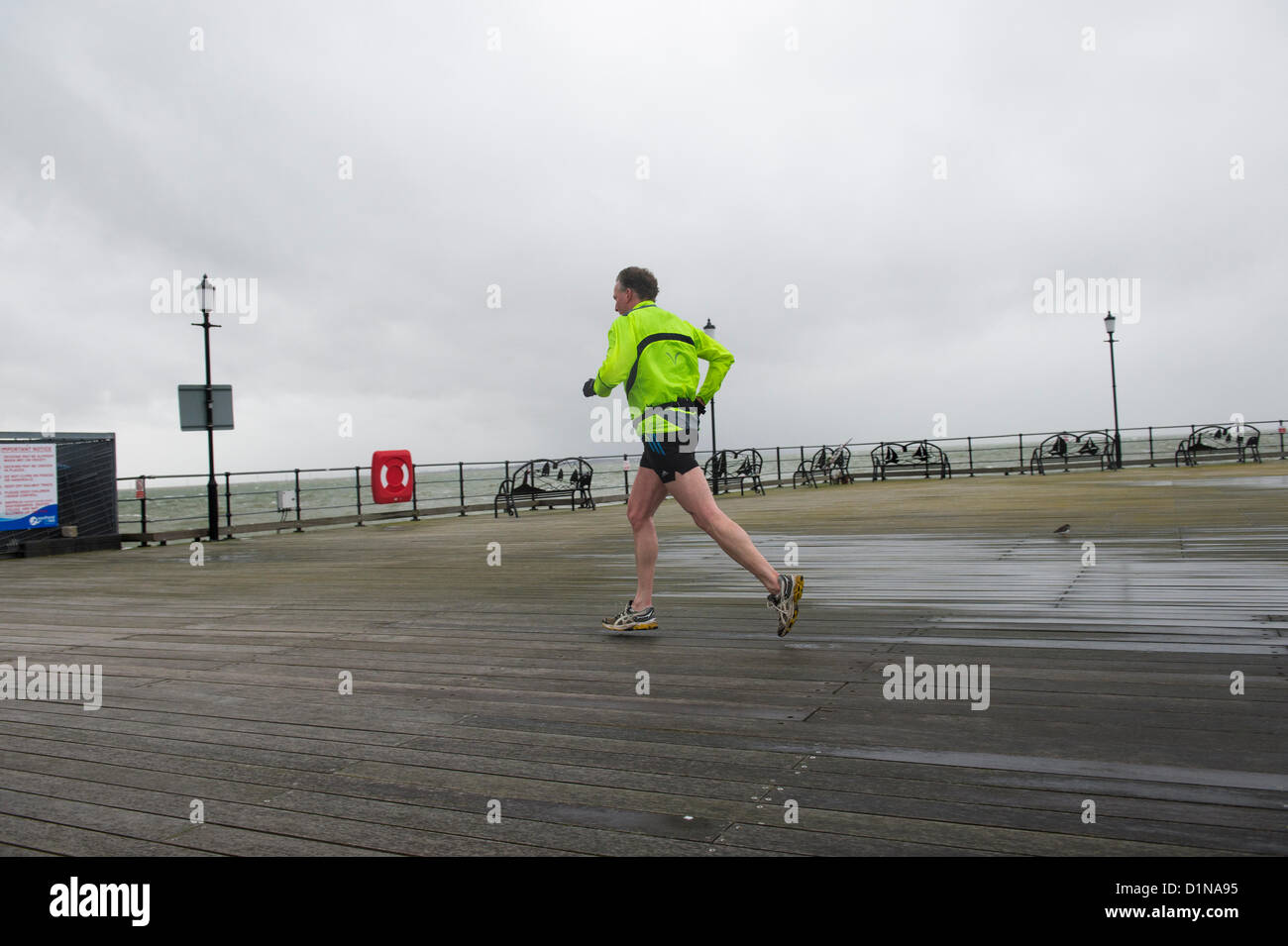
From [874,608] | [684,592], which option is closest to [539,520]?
[684,592]

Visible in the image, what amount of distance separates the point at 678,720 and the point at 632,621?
164cm

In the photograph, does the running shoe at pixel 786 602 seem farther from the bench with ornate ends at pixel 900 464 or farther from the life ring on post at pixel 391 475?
the bench with ornate ends at pixel 900 464

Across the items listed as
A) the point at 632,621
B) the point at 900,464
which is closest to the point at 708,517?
the point at 632,621

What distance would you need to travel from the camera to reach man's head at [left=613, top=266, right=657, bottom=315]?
4.55m

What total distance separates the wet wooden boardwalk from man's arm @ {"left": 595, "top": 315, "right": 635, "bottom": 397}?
3.98 ft

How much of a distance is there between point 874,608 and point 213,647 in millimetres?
3400

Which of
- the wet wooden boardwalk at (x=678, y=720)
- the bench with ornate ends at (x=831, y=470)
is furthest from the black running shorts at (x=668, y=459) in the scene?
the bench with ornate ends at (x=831, y=470)

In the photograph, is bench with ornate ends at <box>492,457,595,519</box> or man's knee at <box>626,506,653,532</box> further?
bench with ornate ends at <box>492,457,595,519</box>

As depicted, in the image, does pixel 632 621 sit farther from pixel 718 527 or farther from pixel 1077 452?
pixel 1077 452

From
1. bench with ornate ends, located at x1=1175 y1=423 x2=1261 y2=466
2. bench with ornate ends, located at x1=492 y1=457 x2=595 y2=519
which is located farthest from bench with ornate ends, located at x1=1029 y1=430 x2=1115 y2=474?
bench with ornate ends, located at x1=492 y1=457 x2=595 y2=519

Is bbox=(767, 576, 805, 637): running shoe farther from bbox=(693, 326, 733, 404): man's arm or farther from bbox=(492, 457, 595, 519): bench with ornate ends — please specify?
bbox=(492, 457, 595, 519): bench with ornate ends

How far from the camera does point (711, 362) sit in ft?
15.4

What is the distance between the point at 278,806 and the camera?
2279 millimetres
